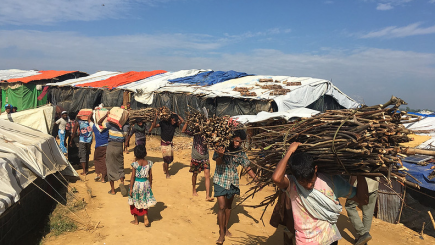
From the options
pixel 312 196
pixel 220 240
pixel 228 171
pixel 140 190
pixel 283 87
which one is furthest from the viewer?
pixel 283 87

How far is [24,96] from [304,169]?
24.9 metres

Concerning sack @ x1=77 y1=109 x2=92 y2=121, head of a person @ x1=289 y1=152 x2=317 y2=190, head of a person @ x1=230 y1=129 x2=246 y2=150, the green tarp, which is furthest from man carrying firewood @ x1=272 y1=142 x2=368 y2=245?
the green tarp

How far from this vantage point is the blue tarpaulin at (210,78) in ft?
57.6

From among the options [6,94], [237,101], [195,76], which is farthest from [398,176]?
[6,94]

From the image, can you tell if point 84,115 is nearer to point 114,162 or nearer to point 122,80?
point 114,162

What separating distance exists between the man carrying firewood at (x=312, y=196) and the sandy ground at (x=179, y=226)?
2509 mm

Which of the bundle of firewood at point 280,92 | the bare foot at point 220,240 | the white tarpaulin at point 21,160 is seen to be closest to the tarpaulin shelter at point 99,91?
the bundle of firewood at point 280,92

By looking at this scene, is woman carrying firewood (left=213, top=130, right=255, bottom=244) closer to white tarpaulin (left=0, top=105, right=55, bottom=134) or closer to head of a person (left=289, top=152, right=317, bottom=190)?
head of a person (left=289, top=152, right=317, bottom=190)

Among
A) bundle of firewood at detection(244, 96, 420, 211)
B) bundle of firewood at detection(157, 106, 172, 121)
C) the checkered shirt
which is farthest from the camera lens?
bundle of firewood at detection(157, 106, 172, 121)

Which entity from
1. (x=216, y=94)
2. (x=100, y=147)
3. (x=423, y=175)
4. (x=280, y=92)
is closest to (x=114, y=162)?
(x=100, y=147)

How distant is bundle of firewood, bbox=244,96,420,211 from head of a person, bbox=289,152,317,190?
180mm

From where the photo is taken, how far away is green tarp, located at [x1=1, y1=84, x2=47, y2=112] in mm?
22516

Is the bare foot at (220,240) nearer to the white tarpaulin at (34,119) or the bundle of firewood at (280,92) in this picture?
the white tarpaulin at (34,119)

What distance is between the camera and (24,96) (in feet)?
74.1
